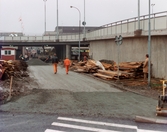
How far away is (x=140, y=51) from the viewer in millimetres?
24016

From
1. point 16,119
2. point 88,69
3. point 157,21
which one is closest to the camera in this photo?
point 16,119

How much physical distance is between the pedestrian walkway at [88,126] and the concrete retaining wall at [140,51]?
43.9ft

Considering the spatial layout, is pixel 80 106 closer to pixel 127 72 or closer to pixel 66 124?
pixel 66 124

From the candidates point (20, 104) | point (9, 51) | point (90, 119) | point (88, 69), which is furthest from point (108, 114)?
point (9, 51)

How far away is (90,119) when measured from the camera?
8.54 m

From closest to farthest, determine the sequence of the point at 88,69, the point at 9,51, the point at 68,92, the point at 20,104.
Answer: the point at 20,104
the point at 68,92
the point at 88,69
the point at 9,51

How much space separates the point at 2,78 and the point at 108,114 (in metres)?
9.24

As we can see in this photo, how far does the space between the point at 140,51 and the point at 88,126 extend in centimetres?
1730

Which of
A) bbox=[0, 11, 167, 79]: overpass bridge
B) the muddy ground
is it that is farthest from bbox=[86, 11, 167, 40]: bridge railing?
the muddy ground

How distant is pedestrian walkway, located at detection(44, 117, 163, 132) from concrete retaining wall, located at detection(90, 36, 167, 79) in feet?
43.9

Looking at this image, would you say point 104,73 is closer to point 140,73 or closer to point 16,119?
point 140,73

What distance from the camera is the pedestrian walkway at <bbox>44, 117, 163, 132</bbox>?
7309mm

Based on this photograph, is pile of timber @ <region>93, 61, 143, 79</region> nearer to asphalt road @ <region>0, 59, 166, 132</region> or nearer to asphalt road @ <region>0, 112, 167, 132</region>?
asphalt road @ <region>0, 59, 166, 132</region>

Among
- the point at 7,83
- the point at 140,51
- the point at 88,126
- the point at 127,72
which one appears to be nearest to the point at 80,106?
the point at 88,126
